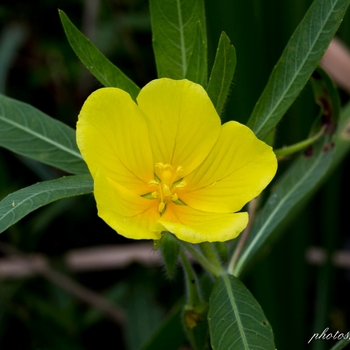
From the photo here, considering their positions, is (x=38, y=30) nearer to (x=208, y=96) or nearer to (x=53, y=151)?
(x=53, y=151)

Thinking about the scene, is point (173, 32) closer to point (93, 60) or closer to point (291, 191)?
point (93, 60)

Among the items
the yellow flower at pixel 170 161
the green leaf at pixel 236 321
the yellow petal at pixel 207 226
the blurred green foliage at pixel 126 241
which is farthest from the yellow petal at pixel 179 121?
the blurred green foliage at pixel 126 241

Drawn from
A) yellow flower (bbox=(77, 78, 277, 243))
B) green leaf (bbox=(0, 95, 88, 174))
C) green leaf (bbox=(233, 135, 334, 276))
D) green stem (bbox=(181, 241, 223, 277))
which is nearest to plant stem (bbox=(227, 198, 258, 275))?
green leaf (bbox=(233, 135, 334, 276))

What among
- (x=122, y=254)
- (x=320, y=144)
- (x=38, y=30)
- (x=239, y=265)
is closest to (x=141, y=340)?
(x=122, y=254)

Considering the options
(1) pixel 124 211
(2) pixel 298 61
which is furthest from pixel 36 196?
(2) pixel 298 61

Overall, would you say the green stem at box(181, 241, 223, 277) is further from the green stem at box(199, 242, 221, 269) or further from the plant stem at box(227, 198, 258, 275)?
the plant stem at box(227, 198, 258, 275)

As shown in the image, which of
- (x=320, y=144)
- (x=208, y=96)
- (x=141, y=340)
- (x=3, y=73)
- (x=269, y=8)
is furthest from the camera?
(x=3, y=73)
